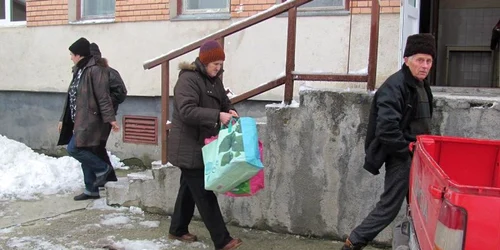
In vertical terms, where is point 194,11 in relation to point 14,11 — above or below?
below

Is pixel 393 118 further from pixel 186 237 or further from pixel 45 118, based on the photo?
pixel 45 118

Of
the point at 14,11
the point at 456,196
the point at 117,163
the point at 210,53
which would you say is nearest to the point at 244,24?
the point at 210,53

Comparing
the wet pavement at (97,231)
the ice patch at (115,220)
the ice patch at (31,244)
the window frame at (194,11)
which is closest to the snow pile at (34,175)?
the wet pavement at (97,231)

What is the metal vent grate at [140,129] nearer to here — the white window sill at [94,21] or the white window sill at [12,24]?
the white window sill at [94,21]

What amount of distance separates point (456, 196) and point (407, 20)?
3525 mm

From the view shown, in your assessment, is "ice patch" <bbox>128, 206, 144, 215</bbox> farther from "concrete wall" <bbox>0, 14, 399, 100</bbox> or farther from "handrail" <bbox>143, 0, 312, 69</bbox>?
"concrete wall" <bbox>0, 14, 399, 100</bbox>

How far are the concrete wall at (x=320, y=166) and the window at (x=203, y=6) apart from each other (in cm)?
270

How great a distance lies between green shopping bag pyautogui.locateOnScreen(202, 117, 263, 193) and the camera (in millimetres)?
3652

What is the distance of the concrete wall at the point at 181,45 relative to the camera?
19.2ft

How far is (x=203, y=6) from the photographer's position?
708cm

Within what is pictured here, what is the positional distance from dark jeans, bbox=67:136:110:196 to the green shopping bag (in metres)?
2.24

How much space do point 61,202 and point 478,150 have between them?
417 cm

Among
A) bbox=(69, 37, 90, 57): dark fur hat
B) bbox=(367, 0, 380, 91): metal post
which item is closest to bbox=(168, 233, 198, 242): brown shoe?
bbox=(367, 0, 380, 91): metal post

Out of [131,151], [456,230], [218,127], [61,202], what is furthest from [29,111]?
[456,230]
